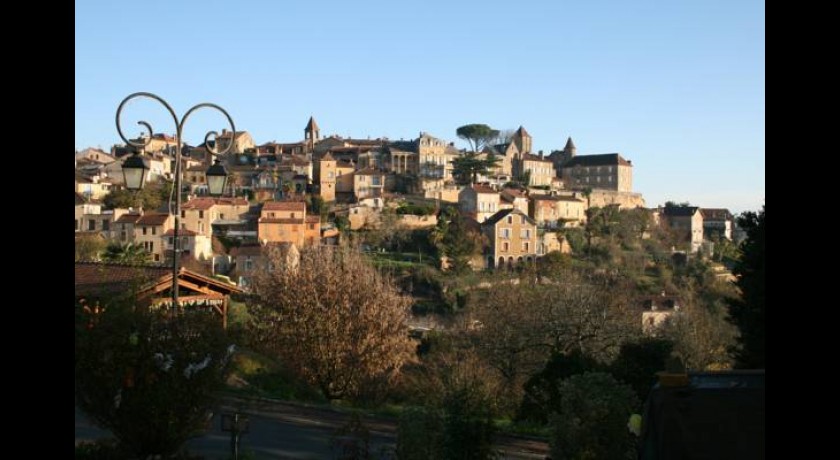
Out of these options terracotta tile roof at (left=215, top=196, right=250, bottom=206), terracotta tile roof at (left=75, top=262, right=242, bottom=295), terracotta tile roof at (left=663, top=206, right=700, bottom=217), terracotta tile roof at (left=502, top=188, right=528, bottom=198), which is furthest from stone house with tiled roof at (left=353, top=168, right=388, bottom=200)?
terracotta tile roof at (left=75, top=262, right=242, bottom=295)

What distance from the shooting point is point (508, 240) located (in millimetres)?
69438

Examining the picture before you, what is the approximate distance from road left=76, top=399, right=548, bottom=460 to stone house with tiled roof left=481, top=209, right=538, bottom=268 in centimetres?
5683

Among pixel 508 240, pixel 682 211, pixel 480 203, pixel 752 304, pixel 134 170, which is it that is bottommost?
pixel 752 304

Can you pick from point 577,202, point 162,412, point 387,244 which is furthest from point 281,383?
point 577,202

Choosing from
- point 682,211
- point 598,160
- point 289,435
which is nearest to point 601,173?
point 598,160

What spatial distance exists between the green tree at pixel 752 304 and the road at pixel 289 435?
233 inches

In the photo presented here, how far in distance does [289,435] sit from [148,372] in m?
4.21

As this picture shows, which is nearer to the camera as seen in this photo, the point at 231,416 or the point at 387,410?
the point at 231,416

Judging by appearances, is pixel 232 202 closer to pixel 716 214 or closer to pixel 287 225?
pixel 287 225

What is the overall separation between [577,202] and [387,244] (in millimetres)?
28111

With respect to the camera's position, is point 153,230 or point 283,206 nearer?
point 153,230
